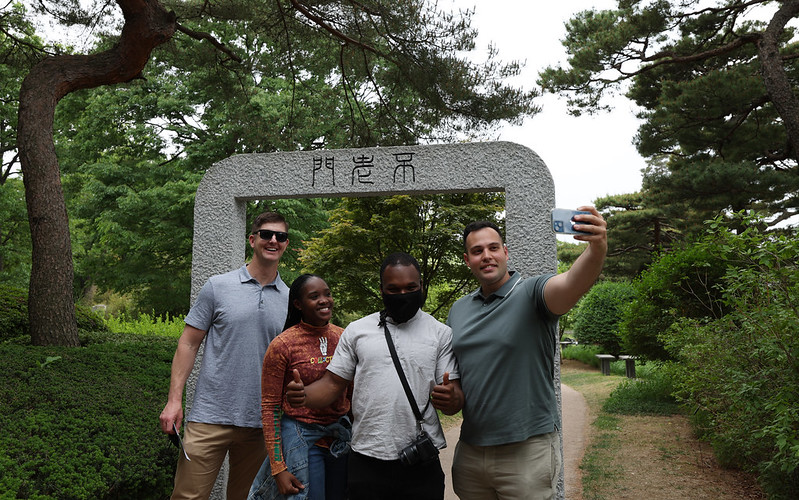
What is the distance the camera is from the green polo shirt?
7.16ft

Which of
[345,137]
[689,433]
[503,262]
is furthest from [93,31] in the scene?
[689,433]

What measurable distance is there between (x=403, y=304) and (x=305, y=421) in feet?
2.20

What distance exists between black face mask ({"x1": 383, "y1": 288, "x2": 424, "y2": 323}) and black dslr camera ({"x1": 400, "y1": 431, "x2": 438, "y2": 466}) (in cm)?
46

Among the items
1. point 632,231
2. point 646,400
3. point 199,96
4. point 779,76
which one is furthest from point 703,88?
point 199,96

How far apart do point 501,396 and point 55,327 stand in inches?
209

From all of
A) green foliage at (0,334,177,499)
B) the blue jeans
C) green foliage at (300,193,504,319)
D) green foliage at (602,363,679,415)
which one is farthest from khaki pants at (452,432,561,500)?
green foliage at (602,363,679,415)

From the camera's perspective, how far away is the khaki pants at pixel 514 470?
7.18 feet

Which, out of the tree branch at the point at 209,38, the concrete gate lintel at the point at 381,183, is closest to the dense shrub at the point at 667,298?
the concrete gate lintel at the point at 381,183

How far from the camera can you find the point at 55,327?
5.79 m

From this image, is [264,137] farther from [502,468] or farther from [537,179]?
[502,468]

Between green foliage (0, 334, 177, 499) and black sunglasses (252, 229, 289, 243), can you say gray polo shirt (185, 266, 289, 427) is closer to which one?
black sunglasses (252, 229, 289, 243)

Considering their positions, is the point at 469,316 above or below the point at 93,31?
below

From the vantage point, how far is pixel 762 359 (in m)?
4.11

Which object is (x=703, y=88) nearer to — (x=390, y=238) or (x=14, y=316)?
(x=390, y=238)
